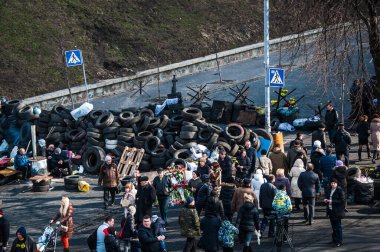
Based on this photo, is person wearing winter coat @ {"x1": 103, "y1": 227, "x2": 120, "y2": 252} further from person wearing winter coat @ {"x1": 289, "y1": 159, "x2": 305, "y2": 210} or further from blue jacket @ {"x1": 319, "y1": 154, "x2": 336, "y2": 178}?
blue jacket @ {"x1": 319, "y1": 154, "x2": 336, "y2": 178}

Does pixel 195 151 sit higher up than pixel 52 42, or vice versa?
pixel 52 42

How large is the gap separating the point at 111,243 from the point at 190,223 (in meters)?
1.70

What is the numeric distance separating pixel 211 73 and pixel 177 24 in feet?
17.1

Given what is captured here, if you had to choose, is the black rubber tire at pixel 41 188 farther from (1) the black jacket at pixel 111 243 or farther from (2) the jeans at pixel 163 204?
(1) the black jacket at pixel 111 243

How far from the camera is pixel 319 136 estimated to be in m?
24.0

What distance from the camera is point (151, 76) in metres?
39.8

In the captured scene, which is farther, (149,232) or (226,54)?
(226,54)

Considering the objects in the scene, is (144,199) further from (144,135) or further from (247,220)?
(144,135)

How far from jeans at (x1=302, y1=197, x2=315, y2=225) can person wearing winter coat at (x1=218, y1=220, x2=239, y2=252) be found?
298 centimetres

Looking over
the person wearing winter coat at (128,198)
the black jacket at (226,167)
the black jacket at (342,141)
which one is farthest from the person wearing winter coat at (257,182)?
the black jacket at (342,141)

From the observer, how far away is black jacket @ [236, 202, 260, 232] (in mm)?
16594

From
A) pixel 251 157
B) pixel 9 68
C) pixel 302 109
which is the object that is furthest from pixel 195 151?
pixel 9 68

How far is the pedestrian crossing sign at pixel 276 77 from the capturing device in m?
24.6

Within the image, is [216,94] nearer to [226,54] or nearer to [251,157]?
[226,54]
